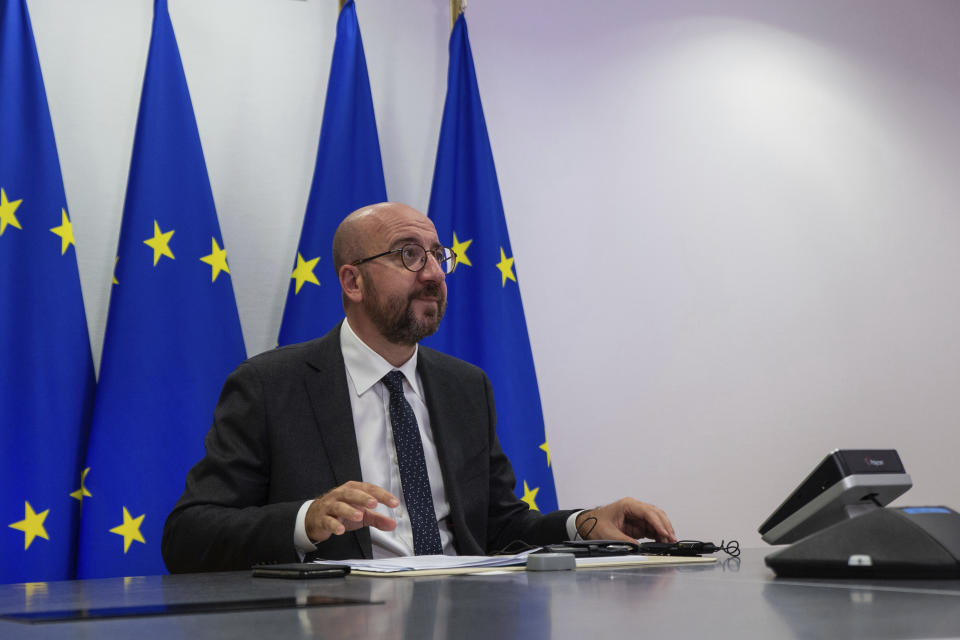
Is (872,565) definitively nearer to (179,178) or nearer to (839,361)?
(179,178)

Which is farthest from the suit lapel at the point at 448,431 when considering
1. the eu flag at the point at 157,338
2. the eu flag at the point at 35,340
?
the eu flag at the point at 35,340

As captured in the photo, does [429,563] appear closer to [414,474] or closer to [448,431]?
[414,474]

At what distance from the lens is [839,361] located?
3.79 metres

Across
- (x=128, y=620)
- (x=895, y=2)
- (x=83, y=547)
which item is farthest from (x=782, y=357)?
(x=128, y=620)

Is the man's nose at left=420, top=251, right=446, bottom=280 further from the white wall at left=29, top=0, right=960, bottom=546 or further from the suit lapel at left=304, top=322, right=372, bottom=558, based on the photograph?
the white wall at left=29, top=0, right=960, bottom=546

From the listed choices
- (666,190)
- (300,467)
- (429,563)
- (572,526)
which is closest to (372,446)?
(300,467)

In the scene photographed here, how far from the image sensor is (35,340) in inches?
99.1

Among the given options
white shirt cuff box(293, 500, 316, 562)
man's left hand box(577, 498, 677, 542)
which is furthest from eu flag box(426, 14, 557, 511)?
white shirt cuff box(293, 500, 316, 562)

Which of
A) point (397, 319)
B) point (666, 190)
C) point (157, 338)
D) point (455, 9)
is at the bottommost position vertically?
point (397, 319)

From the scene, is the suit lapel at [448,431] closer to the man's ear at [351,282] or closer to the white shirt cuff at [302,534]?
the man's ear at [351,282]

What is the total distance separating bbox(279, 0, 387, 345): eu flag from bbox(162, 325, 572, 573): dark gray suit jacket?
2.06ft

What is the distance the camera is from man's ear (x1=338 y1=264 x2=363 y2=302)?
238 cm

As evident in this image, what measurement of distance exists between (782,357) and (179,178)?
2387mm

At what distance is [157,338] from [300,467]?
2.80ft
